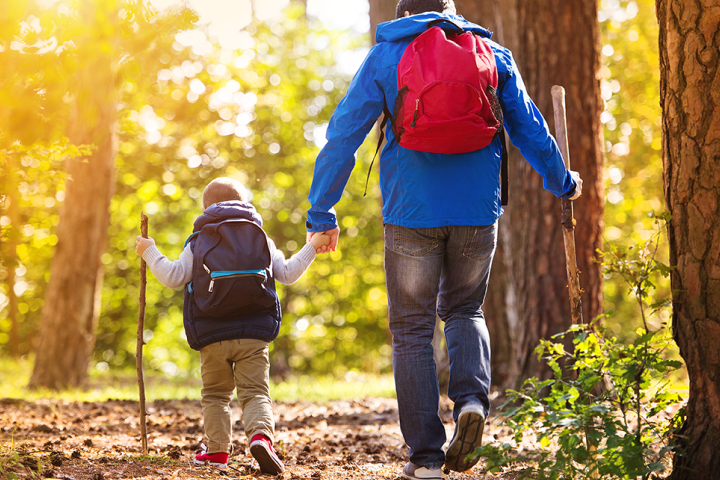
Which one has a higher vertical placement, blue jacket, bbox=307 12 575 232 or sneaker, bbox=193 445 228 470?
blue jacket, bbox=307 12 575 232

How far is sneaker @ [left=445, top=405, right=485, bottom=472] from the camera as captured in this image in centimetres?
265

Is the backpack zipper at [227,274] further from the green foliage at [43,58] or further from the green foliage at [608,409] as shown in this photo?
the green foliage at [608,409]

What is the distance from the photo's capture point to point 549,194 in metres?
5.32

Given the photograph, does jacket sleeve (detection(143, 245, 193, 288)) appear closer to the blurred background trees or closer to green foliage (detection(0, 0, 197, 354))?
green foliage (detection(0, 0, 197, 354))

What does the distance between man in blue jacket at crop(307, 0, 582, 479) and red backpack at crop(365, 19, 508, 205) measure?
86mm

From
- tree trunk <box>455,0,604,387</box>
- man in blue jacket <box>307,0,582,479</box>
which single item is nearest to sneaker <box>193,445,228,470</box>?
man in blue jacket <box>307,0,582,479</box>

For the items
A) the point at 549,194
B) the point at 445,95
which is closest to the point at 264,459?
the point at 445,95

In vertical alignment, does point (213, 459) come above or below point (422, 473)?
below

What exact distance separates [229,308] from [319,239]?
0.59 meters

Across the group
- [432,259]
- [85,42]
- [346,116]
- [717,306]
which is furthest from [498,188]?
[85,42]

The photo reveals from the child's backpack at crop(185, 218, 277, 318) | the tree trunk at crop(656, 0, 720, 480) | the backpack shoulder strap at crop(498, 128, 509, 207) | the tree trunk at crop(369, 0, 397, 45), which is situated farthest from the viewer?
the tree trunk at crop(369, 0, 397, 45)

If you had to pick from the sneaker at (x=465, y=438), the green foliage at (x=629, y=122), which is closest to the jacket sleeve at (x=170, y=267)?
the sneaker at (x=465, y=438)

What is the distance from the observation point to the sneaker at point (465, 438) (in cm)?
265

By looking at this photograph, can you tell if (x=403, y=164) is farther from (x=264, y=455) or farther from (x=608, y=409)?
(x=264, y=455)
